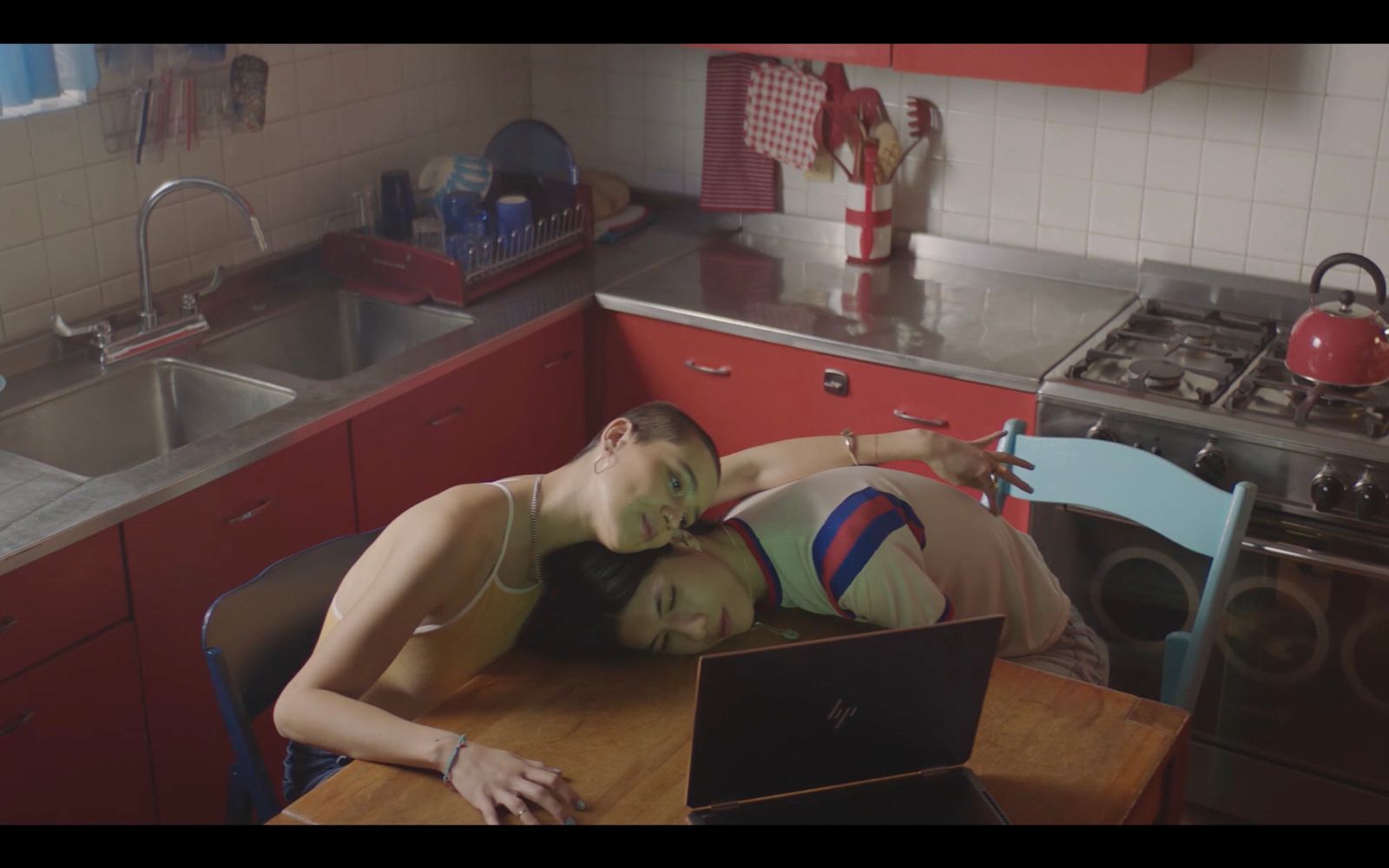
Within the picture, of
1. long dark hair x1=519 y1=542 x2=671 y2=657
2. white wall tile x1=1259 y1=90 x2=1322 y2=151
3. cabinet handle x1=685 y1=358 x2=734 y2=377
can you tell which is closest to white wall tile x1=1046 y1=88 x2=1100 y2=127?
white wall tile x1=1259 y1=90 x2=1322 y2=151

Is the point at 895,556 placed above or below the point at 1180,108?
below

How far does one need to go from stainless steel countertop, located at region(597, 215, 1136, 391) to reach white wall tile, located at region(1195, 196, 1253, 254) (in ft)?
0.61

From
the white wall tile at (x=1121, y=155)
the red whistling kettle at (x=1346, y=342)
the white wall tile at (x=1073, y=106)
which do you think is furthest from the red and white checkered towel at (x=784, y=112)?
the red whistling kettle at (x=1346, y=342)

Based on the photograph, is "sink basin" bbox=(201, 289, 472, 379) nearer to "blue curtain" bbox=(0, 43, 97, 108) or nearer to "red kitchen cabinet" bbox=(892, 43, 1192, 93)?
"blue curtain" bbox=(0, 43, 97, 108)

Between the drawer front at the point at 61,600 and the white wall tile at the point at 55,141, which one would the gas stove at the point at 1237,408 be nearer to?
the drawer front at the point at 61,600

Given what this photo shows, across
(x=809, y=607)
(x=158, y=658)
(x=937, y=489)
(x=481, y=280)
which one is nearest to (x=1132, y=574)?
(x=937, y=489)

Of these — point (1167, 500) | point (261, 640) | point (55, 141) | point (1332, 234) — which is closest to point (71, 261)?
point (55, 141)

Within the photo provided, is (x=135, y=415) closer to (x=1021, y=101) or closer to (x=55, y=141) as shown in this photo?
(x=55, y=141)

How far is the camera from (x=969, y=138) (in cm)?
355

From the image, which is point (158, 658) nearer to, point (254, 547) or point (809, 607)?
point (254, 547)

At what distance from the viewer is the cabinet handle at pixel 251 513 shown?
2.69m

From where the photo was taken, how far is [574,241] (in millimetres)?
3688

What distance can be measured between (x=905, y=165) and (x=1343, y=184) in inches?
39.6

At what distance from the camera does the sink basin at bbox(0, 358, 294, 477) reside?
286 centimetres
